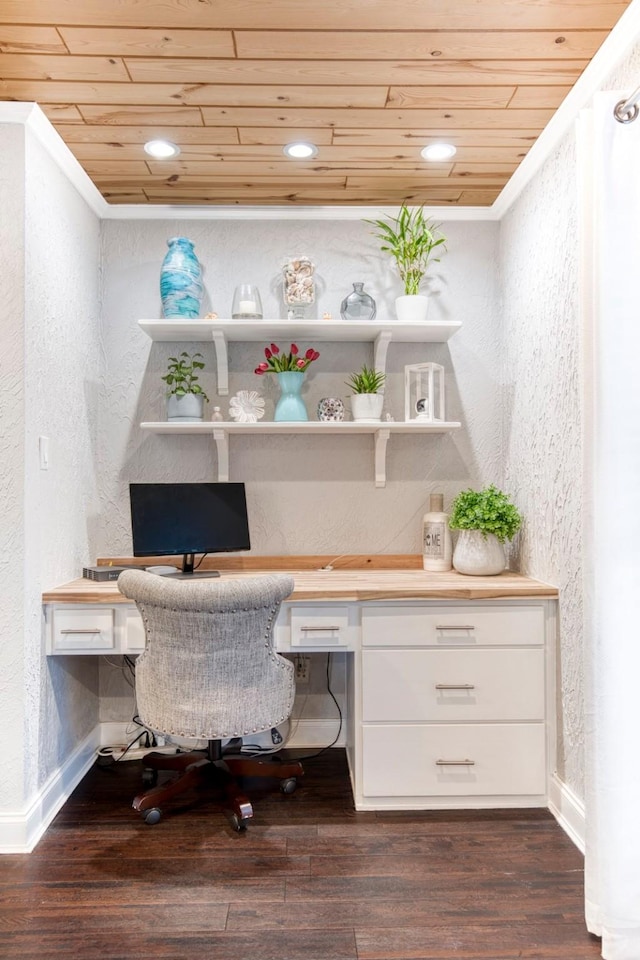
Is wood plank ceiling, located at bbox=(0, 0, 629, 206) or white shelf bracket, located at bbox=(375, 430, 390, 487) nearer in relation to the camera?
wood plank ceiling, located at bbox=(0, 0, 629, 206)

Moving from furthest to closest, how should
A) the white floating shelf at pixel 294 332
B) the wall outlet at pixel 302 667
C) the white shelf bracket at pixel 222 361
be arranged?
the wall outlet at pixel 302 667 < the white shelf bracket at pixel 222 361 < the white floating shelf at pixel 294 332

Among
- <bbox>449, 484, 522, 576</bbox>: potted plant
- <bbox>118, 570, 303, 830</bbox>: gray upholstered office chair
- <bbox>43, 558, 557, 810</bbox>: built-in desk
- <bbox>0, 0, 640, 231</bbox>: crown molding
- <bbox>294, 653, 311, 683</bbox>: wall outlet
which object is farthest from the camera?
<bbox>294, 653, 311, 683</bbox>: wall outlet

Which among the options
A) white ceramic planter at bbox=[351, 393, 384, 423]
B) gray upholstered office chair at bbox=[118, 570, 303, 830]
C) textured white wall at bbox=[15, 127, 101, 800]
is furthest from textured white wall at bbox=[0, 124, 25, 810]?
white ceramic planter at bbox=[351, 393, 384, 423]

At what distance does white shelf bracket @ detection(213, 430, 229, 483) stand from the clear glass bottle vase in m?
0.73

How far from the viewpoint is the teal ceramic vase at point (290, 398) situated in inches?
107

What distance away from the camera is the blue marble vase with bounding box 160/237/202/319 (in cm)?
273

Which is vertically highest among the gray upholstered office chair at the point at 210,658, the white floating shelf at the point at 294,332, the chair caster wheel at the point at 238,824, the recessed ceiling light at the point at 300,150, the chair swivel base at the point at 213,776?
the recessed ceiling light at the point at 300,150

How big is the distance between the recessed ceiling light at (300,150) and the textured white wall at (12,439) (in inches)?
35.1

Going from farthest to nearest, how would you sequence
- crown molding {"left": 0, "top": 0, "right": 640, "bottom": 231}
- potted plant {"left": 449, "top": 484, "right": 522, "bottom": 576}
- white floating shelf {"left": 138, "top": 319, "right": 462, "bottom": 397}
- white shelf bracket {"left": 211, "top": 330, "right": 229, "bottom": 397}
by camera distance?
white shelf bracket {"left": 211, "top": 330, "right": 229, "bottom": 397}, white floating shelf {"left": 138, "top": 319, "right": 462, "bottom": 397}, potted plant {"left": 449, "top": 484, "right": 522, "bottom": 576}, crown molding {"left": 0, "top": 0, "right": 640, "bottom": 231}

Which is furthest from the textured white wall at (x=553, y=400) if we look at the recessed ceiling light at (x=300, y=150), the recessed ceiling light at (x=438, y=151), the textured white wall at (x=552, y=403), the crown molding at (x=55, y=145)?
the crown molding at (x=55, y=145)

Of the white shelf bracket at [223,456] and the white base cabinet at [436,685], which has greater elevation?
the white shelf bracket at [223,456]

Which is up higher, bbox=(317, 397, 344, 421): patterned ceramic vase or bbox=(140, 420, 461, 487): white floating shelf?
bbox=(317, 397, 344, 421): patterned ceramic vase

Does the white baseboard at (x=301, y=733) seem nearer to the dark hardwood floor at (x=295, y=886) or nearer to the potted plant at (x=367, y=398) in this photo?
the dark hardwood floor at (x=295, y=886)

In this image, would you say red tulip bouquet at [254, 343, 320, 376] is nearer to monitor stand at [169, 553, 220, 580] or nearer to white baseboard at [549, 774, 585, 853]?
monitor stand at [169, 553, 220, 580]
